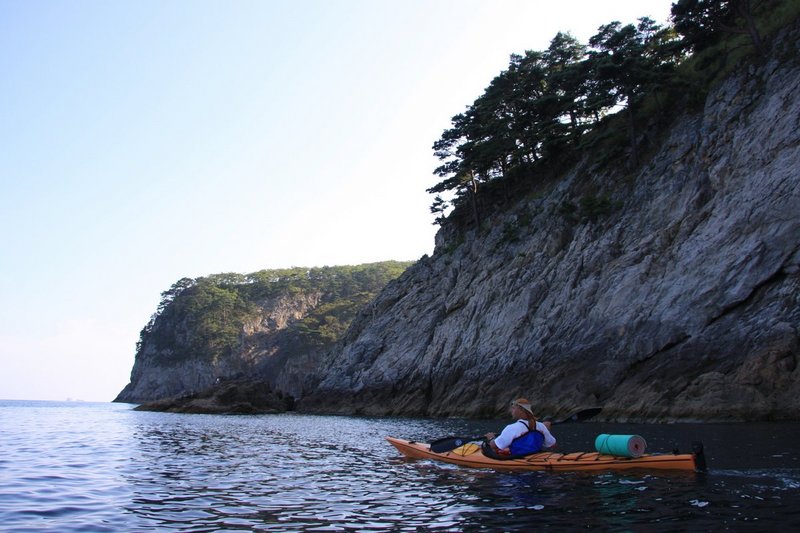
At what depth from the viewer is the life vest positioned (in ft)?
50.2

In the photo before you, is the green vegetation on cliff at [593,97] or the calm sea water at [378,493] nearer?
the calm sea water at [378,493]

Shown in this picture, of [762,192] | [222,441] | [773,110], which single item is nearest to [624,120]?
[773,110]

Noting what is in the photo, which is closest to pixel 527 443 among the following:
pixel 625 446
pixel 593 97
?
pixel 625 446

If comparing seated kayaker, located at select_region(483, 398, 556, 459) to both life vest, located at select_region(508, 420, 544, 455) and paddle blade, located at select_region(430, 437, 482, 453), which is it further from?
paddle blade, located at select_region(430, 437, 482, 453)

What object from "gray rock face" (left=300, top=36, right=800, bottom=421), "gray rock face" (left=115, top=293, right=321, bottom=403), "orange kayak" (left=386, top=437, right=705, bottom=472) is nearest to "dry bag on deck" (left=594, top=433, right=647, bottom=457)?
"orange kayak" (left=386, top=437, right=705, bottom=472)

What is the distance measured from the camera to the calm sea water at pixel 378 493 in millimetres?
9516

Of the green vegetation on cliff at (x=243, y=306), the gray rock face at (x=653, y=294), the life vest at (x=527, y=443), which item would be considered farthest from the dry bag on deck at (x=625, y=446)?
the green vegetation on cliff at (x=243, y=306)

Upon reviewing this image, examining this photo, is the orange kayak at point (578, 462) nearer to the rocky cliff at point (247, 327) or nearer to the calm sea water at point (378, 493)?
the calm sea water at point (378, 493)

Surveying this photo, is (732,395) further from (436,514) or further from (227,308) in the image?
(227,308)

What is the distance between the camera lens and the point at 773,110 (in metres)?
31.1

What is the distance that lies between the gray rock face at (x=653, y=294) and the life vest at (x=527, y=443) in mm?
13649

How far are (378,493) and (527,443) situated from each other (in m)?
4.64

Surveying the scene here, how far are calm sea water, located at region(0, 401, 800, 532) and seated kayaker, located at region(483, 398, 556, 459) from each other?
72cm

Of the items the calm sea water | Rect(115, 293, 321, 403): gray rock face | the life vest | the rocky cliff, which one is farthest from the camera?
Rect(115, 293, 321, 403): gray rock face
